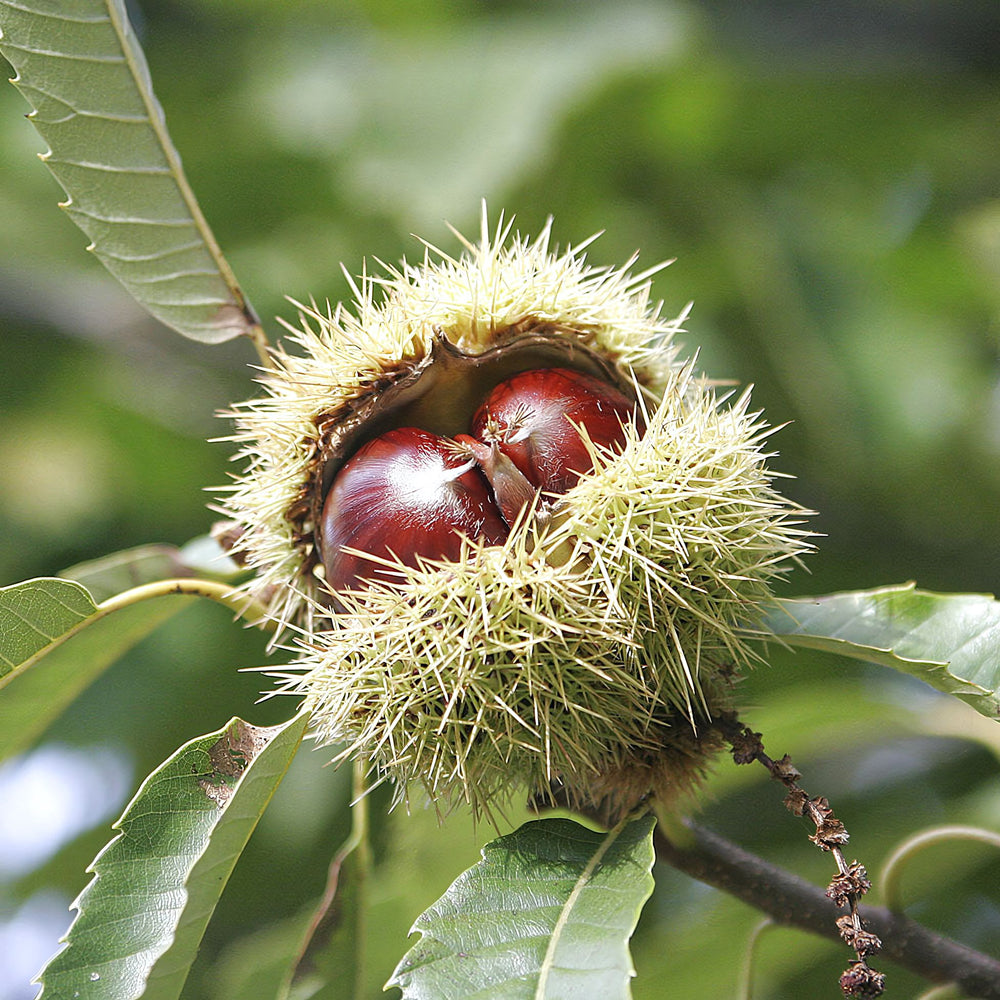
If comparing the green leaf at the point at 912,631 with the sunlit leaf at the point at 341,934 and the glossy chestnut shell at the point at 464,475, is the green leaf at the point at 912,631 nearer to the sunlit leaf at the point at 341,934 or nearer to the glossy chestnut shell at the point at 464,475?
the glossy chestnut shell at the point at 464,475

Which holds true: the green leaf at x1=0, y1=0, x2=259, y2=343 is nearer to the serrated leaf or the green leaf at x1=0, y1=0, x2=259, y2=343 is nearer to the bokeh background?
the serrated leaf

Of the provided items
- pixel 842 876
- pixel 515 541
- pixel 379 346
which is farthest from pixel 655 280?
pixel 842 876

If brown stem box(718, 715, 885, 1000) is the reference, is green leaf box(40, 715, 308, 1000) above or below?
above

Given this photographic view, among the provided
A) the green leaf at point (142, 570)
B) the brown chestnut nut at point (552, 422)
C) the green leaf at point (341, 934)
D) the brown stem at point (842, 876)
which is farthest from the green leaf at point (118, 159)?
the brown stem at point (842, 876)

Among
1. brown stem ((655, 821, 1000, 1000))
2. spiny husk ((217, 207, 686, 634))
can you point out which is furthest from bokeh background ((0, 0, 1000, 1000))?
spiny husk ((217, 207, 686, 634))

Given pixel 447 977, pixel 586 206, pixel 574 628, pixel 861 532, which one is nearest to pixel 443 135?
pixel 586 206

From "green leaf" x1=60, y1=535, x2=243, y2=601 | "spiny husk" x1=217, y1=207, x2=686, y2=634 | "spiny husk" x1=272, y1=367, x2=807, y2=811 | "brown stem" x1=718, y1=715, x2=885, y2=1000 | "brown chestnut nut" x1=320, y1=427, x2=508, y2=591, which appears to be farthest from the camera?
"green leaf" x1=60, y1=535, x2=243, y2=601
